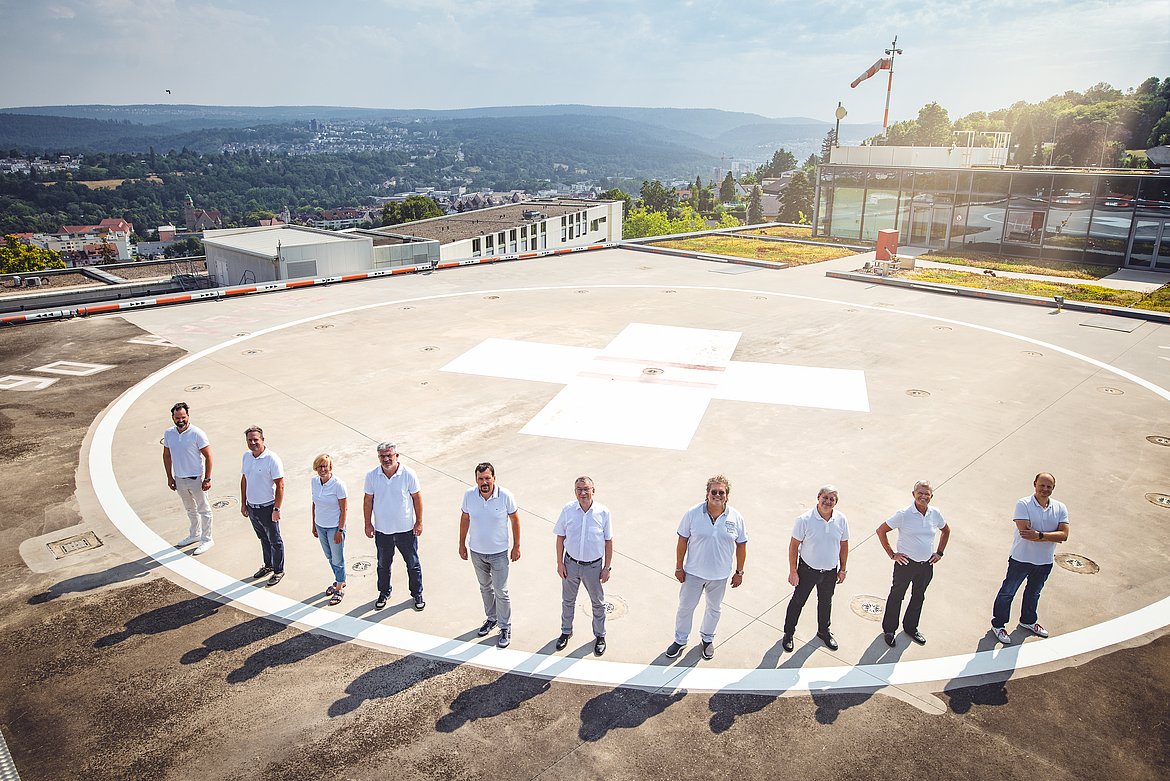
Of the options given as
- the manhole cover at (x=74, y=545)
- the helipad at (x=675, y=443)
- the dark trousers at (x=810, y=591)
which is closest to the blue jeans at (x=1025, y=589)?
the helipad at (x=675, y=443)

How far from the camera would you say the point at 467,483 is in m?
11.0

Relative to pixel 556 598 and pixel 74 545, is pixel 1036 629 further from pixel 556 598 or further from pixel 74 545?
pixel 74 545

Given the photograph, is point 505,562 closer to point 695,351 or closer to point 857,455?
point 857,455

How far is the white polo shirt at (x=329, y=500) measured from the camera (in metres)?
7.71

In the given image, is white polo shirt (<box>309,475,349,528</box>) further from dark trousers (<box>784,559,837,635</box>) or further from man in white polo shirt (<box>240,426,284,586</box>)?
dark trousers (<box>784,559,837,635</box>)

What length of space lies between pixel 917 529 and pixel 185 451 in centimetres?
884

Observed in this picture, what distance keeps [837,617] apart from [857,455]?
4.89m

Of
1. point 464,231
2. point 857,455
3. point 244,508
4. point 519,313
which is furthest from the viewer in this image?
point 464,231

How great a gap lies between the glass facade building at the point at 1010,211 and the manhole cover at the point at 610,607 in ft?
111

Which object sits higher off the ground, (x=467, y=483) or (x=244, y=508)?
(x=244, y=508)

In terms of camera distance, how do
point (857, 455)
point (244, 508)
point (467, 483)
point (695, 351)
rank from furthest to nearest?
point (695, 351)
point (857, 455)
point (467, 483)
point (244, 508)

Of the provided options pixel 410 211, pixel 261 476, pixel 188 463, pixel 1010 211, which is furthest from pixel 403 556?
pixel 410 211

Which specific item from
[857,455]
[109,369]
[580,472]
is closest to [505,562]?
[580,472]

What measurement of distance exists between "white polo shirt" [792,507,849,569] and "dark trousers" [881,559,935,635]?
2.57 ft
